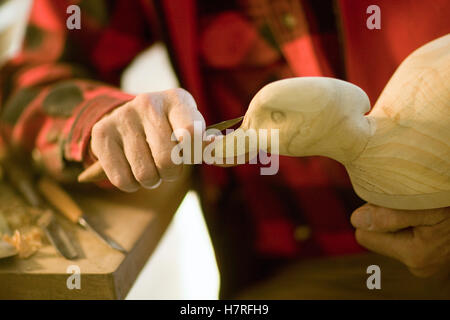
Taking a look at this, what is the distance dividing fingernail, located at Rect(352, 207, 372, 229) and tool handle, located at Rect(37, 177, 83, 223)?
0.92 feet

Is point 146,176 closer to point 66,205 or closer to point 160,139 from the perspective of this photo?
point 160,139

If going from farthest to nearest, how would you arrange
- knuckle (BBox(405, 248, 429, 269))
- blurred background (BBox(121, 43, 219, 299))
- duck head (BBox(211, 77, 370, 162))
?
blurred background (BBox(121, 43, 219, 299))
knuckle (BBox(405, 248, 429, 269))
duck head (BBox(211, 77, 370, 162))

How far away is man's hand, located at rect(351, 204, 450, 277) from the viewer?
40cm

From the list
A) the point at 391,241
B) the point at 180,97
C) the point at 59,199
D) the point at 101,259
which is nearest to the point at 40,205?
the point at 59,199

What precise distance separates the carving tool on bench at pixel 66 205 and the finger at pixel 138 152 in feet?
0.34

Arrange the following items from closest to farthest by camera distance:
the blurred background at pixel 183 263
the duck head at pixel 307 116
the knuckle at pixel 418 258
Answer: the duck head at pixel 307 116, the knuckle at pixel 418 258, the blurred background at pixel 183 263

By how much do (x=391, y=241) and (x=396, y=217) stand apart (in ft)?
0.16

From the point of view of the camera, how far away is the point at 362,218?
0.42 m

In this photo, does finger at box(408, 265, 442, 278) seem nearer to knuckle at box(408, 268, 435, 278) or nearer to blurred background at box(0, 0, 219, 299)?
knuckle at box(408, 268, 435, 278)

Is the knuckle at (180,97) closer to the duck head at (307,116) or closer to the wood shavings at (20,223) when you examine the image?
the duck head at (307,116)

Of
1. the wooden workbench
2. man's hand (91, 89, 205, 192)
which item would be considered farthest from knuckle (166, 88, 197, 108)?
the wooden workbench

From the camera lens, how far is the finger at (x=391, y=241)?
44 cm

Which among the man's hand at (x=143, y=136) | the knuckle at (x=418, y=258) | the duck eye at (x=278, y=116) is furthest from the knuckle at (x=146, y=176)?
the knuckle at (x=418, y=258)

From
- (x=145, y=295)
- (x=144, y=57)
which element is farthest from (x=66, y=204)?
(x=144, y=57)
